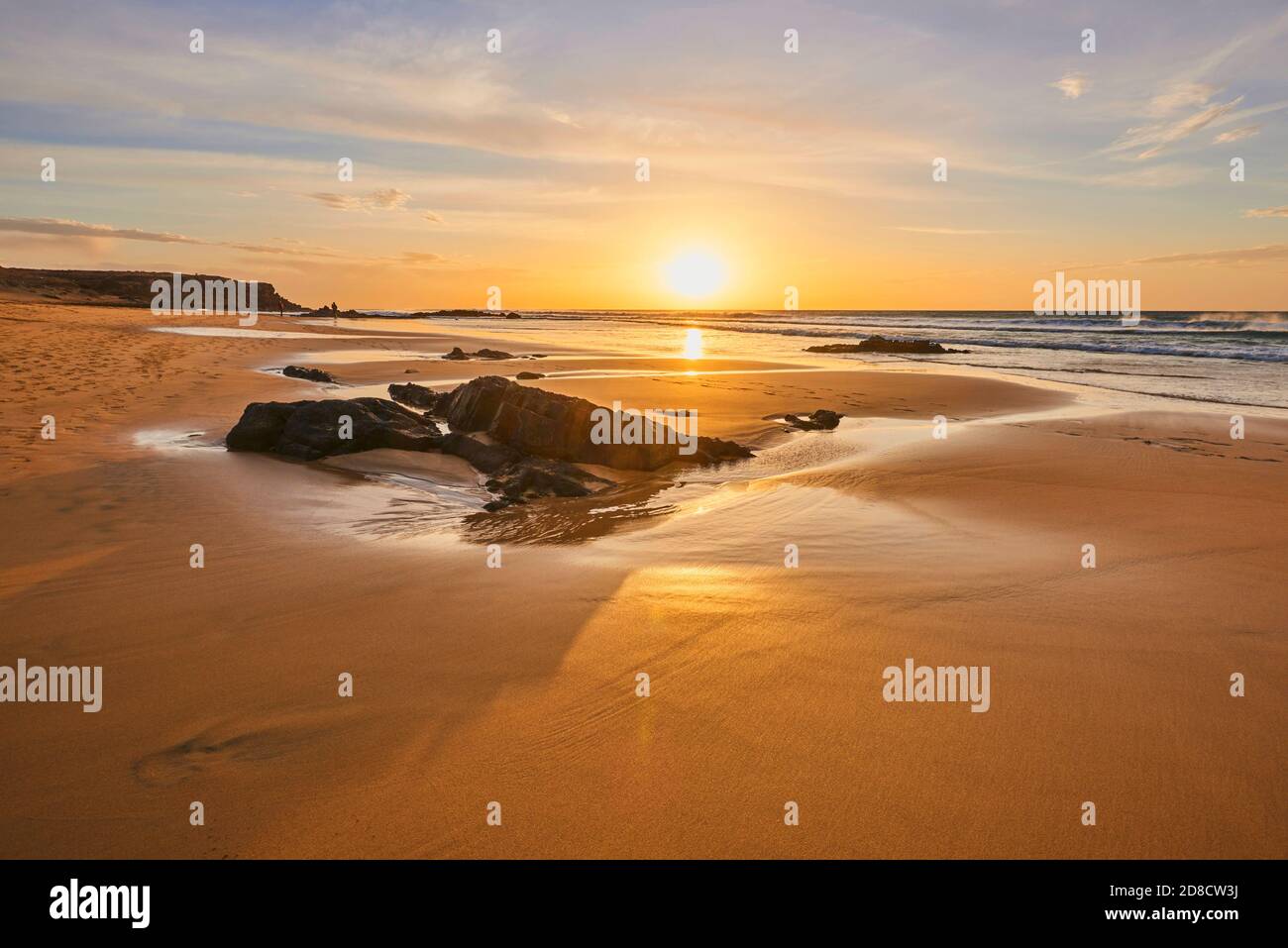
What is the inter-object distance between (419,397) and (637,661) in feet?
43.0

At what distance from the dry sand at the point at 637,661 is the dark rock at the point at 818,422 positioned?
4.49 meters

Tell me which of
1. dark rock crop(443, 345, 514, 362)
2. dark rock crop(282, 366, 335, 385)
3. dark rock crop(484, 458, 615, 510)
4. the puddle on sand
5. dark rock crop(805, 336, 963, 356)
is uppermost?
dark rock crop(805, 336, 963, 356)

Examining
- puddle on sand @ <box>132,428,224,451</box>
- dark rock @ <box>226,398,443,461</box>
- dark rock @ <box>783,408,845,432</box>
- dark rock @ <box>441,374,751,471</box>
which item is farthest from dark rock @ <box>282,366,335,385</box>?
dark rock @ <box>783,408,845,432</box>

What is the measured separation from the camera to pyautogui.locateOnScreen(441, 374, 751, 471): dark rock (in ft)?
35.8

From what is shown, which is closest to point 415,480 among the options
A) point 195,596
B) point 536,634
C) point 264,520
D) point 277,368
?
point 264,520

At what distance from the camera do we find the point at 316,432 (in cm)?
1071

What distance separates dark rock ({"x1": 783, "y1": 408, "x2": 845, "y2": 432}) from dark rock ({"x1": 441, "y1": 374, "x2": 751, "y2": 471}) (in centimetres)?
313

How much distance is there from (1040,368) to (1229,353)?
13.6m

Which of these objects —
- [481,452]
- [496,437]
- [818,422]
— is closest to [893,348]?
[818,422]

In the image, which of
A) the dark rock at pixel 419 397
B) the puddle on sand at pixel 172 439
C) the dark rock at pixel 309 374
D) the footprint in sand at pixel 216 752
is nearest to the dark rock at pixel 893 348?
the dark rock at pixel 309 374

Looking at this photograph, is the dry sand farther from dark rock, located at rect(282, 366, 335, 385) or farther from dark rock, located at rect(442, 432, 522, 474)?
dark rock, located at rect(282, 366, 335, 385)

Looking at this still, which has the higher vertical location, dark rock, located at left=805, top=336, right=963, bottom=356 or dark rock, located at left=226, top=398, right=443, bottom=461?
dark rock, located at left=805, top=336, right=963, bottom=356

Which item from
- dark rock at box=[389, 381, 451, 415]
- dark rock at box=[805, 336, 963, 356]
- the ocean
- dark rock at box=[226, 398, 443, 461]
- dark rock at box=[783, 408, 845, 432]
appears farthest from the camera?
dark rock at box=[805, 336, 963, 356]

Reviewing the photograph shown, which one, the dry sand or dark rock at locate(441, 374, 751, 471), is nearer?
the dry sand
